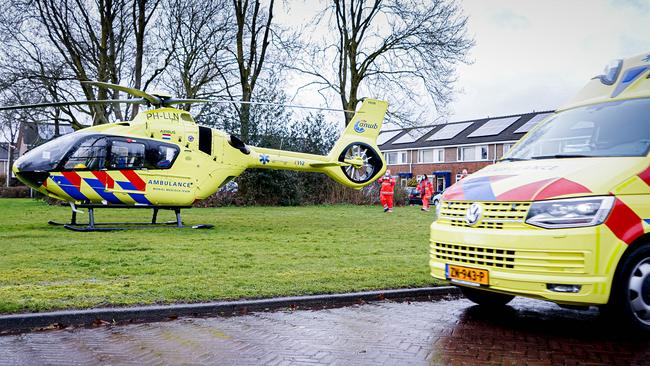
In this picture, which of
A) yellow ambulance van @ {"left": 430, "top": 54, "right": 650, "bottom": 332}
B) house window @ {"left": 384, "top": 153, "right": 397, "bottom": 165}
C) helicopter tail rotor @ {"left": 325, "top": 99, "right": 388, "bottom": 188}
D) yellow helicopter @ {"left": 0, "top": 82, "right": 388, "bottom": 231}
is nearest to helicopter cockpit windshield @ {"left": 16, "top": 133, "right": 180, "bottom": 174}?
yellow helicopter @ {"left": 0, "top": 82, "right": 388, "bottom": 231}

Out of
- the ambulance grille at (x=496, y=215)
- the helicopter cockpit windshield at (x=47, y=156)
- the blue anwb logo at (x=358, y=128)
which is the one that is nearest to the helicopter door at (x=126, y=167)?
the helicopter cockpit windshield at (x=47, y=156)

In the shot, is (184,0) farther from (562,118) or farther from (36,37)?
(562,118)

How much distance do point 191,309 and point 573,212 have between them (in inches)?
153

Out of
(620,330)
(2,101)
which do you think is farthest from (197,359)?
(2,101)

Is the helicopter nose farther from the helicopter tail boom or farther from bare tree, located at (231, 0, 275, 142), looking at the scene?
bare tree, located at (231, 0, 275, 142)

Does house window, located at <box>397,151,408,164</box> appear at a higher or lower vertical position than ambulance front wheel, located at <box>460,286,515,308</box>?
higher

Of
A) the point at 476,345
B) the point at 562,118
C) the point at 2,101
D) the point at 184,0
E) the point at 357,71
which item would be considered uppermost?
the point at 184,0

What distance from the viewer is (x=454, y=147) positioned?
58031mm

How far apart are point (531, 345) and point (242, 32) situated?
91.2 ft

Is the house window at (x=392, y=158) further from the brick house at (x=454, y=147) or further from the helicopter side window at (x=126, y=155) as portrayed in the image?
the helicopter side window at (x=126, y=155)

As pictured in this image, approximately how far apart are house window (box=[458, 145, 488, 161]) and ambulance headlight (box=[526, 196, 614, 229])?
170 ft

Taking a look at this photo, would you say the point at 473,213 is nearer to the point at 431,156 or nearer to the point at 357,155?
the point at 357,155

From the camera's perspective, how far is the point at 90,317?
5512 mm

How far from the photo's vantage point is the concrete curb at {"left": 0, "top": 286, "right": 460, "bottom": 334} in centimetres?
531
